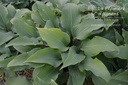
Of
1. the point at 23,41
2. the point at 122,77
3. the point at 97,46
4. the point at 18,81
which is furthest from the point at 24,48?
the point at 122,77

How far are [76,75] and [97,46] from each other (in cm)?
33

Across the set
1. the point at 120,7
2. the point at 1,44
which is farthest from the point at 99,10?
the point at 1,44

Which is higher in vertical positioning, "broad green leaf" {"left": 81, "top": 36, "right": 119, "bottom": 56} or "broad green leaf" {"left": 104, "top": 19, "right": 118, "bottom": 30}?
"broad green leaf" {"left": 104, "top": 19, "right": 118, "bottom": 30}

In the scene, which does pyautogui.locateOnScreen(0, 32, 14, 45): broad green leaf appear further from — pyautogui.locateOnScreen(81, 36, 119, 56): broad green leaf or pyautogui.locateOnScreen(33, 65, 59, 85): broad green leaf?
pyautogui.locateOnScreen(81, 36, 119, 56): broad green leaf

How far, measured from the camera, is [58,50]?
84.0 inches

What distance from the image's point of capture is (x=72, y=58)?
78.1 inches

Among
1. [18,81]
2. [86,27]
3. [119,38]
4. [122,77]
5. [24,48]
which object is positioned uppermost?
[86,27]

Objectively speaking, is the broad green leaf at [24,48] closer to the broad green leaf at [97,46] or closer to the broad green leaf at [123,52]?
the broad green leaf at [97,46]

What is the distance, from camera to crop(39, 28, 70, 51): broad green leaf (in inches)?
80.1

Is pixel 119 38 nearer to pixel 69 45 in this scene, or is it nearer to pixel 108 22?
pixel 108 22

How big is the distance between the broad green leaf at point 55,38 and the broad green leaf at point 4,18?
0.87 meters

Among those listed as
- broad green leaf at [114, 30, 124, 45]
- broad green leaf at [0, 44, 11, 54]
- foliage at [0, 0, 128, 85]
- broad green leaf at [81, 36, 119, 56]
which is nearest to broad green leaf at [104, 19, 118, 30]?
foliage at [0, 0, 128, 85]

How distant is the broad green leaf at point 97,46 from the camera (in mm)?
1956

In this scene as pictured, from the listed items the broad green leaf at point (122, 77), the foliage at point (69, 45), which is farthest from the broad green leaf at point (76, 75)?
the broad green leaf at point (122, 77)
